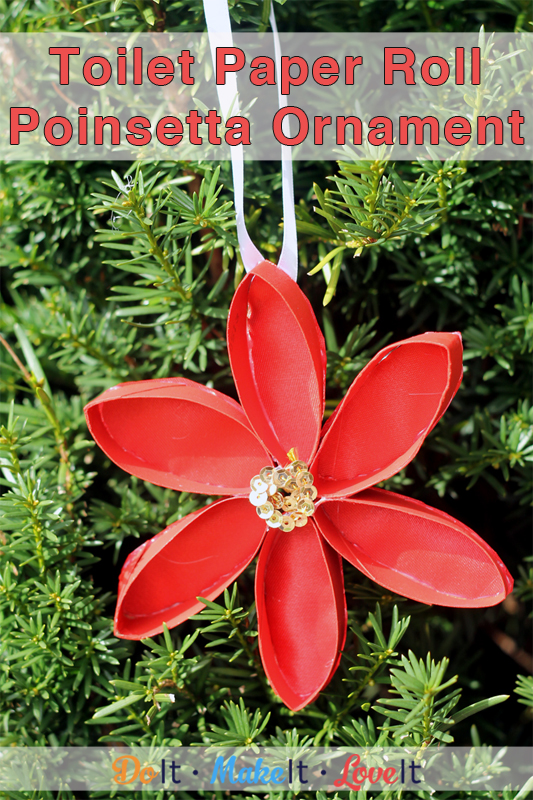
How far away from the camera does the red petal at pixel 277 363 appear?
20.4 inches

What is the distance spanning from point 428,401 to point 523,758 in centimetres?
36

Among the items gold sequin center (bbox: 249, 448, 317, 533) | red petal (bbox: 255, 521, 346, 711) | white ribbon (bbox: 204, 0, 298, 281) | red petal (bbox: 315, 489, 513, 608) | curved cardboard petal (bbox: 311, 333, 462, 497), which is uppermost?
white ribbon (bbox: 204, 0, 298, 281)

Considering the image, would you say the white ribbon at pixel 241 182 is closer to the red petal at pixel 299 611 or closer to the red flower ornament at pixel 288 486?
the red flower ornament at pixel 288 486

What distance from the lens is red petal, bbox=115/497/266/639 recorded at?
21.3 inches

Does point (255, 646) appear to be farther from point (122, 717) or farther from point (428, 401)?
point (428, 401)

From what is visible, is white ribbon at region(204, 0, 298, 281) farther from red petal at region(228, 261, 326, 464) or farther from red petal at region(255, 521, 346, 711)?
red petal at region(255, 521, 346, 711)

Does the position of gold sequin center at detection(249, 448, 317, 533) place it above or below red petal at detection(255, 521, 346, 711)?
above

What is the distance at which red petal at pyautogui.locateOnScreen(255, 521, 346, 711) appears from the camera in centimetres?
52

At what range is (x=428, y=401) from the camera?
1.64 feet

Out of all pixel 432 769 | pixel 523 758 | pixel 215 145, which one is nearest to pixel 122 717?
pixel 432 769

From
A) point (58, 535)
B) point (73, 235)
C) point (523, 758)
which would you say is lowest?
point (523, 758)

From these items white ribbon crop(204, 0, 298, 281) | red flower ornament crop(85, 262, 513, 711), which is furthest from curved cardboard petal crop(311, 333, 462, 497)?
white ribbon crop(204, 0, 298, 281)

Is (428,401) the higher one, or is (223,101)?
(223,101)

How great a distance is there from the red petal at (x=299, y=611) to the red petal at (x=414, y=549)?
0.08 feet
